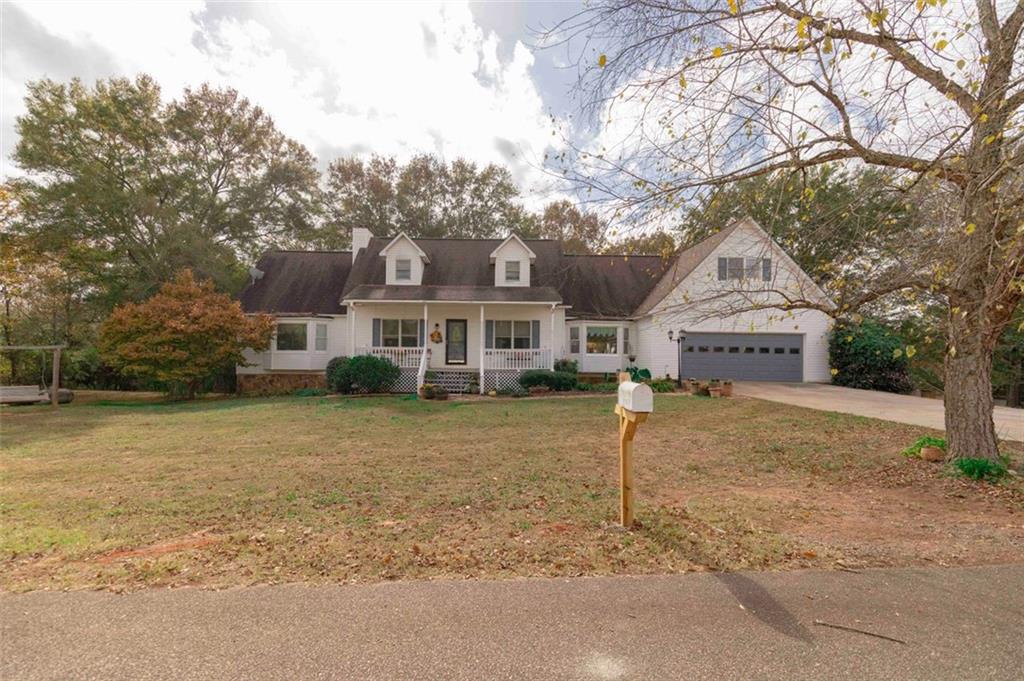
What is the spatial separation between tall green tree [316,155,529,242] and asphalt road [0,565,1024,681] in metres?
A: 30.2

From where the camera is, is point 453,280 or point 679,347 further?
point 453,280

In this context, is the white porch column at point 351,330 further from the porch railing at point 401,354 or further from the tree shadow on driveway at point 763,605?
the tree shadow on driveway at point 763,605

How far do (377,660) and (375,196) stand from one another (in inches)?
1289

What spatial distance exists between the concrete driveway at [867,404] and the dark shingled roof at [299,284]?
54.0 ft

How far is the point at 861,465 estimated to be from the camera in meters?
6.91

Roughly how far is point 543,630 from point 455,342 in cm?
1684

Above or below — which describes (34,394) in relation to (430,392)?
below

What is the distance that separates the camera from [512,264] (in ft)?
65.1

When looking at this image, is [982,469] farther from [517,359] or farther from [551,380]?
[517,359]

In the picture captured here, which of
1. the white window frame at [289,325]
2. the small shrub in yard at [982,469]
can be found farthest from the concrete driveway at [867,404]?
the white window frame at [289,325]

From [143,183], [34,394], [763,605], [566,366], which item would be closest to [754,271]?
[763,605]

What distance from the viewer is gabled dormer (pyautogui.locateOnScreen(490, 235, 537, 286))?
19.8 meters

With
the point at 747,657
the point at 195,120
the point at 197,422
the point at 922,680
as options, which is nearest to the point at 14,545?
the point at 747,657

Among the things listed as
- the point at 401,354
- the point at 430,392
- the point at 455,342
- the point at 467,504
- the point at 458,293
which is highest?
the point at 458,293
